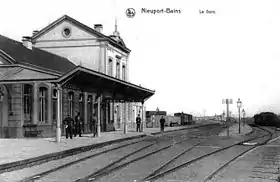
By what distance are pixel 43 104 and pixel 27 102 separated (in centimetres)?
163

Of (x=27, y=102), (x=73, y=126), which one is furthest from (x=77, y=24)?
(x=73, y=126)

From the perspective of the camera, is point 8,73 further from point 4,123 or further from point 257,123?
point 257,123

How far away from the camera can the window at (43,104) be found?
2386cm

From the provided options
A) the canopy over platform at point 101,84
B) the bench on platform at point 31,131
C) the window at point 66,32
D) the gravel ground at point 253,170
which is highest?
the window at point 66,32

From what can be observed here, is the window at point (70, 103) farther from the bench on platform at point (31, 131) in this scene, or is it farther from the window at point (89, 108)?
the bench on platform at point (31, 131)

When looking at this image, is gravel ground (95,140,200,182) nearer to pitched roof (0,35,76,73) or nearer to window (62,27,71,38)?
pitched roof (0,35,76,73)

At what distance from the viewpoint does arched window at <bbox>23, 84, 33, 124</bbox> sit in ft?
73.2

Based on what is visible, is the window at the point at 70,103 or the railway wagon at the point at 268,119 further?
the railway wagon at the point at 268,119

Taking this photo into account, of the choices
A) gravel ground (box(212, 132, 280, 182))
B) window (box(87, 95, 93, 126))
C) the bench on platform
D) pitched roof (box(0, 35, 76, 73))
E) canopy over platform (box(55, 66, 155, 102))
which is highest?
pitched roof (box(0, 35, 76, 73))

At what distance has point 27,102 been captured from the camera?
22656mm

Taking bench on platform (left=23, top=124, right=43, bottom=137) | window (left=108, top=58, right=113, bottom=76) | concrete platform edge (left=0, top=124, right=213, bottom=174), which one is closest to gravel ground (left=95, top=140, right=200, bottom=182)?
concrete platform edge (left=0, top=124, right=213, bottom=174)

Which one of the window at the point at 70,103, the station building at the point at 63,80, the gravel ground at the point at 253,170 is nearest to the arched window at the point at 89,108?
the station building at the point at 63,80

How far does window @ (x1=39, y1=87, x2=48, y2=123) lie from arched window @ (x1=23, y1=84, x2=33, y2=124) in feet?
3.34

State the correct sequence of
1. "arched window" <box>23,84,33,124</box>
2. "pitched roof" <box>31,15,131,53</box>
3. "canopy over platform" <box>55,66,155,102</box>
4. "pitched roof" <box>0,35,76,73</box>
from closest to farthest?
"canopy over platform" <box>55,66,155,102</box>, "arched window" <box>23,84,33,124</box>, "pitched roof" <box>0,35,76,73</box>, "pitched roof" <box>31,15,131,53</box>
